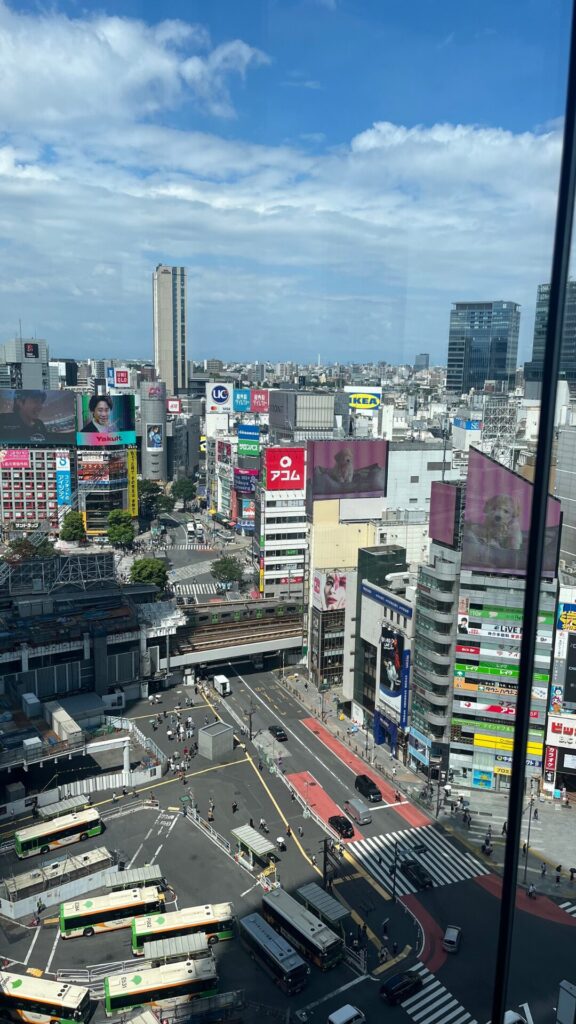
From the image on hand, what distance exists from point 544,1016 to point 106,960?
15.0 ft

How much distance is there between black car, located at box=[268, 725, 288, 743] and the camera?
1324cm

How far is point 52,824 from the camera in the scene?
1010cm

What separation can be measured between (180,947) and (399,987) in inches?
91.5

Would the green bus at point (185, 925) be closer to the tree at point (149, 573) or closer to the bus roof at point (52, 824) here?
the bus roof at point (52, 824)

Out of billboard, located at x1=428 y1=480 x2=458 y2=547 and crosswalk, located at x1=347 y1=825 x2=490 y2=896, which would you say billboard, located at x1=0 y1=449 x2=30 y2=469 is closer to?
billboard, located at x1=428 y1=480 x2=458 y2=547

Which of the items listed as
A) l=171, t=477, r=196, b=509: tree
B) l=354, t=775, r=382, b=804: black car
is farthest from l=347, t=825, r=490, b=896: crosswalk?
l=171, t=477, r=196, b=509: tree

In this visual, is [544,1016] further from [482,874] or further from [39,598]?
[39,598]

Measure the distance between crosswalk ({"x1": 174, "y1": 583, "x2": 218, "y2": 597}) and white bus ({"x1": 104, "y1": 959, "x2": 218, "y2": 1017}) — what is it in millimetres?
15239

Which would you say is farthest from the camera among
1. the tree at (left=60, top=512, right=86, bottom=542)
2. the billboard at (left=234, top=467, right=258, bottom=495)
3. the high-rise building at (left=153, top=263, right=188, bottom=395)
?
the high-rise building at (left=153, top=263, right=188, bottom=395)

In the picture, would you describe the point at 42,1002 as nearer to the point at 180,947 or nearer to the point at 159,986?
the point at 159,986

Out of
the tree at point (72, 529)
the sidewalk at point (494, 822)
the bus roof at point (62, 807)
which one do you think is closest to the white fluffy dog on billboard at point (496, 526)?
the sidewalk at point (494, 822)

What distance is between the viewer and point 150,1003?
7.36 metres

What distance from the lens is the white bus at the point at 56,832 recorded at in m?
9.88

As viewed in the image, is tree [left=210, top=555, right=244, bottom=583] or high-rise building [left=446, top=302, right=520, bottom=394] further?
tree [left=210, top=555, right=244, bottom=583]
